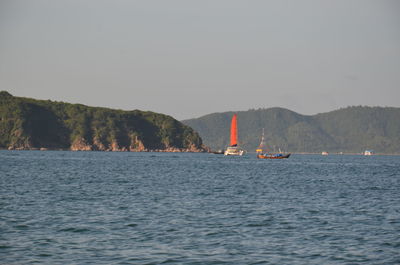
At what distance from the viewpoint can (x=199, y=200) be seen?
4759 cm

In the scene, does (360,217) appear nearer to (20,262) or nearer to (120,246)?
(120,246)

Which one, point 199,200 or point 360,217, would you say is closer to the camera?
point 360,217

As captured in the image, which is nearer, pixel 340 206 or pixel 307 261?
pixel 307 261

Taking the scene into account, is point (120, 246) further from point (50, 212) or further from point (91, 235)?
point (50, 212)

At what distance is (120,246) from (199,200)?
826 inches

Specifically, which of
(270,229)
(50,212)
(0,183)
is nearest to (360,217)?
(270,229)

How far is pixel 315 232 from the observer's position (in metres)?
31.9

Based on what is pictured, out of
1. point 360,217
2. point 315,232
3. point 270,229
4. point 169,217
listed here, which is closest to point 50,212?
point 169,217

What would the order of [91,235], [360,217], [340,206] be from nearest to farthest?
[91,235] → [360,217] → [340,206]

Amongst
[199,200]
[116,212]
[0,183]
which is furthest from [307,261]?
[0,183]

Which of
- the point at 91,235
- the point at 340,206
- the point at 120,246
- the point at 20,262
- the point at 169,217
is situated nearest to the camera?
the point at 20,262

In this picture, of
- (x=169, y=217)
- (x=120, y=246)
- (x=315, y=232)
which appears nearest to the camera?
(x=120, y=246)

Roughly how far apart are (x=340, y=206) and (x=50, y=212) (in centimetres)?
2370

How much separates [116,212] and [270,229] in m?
11.9
